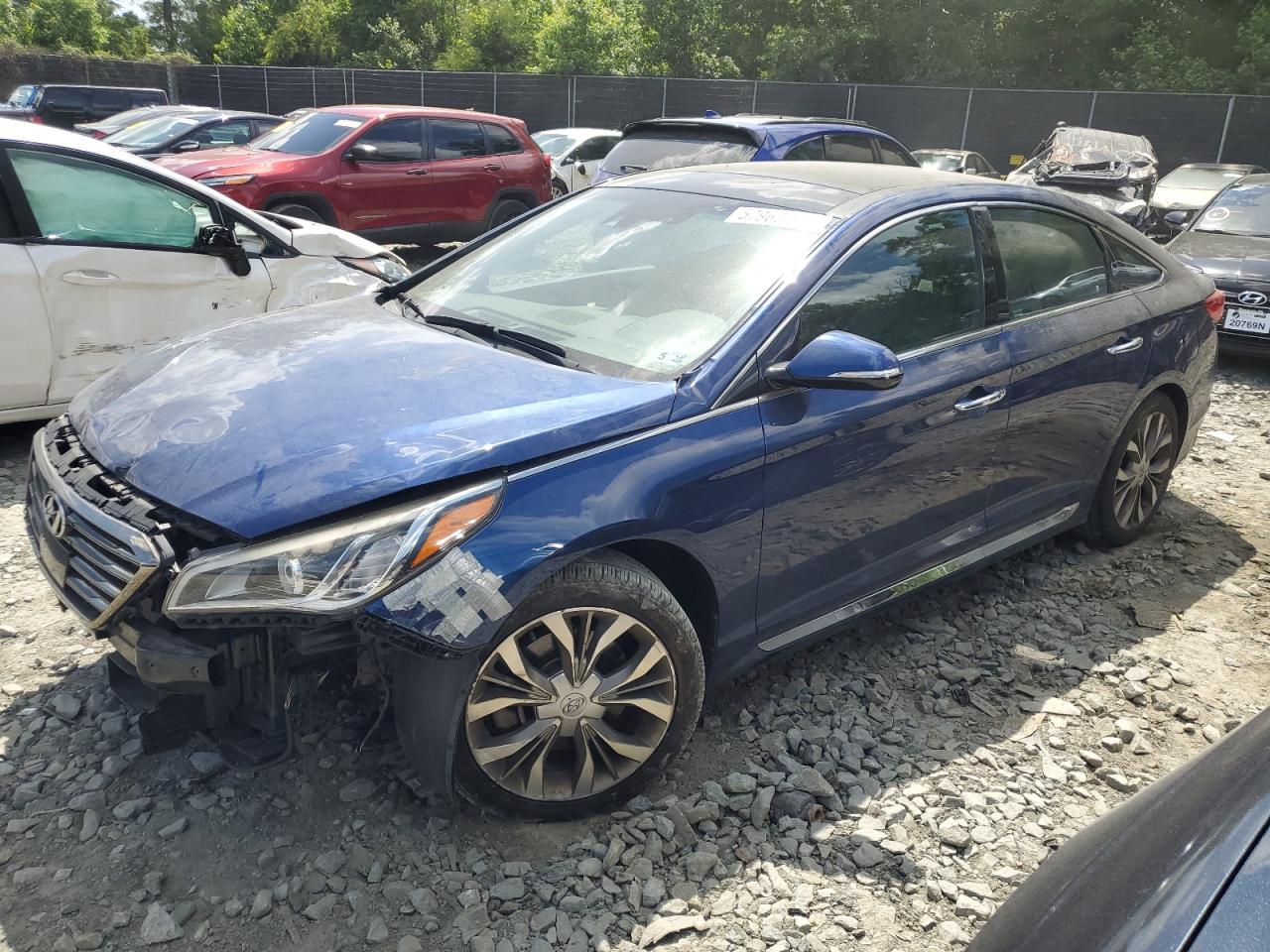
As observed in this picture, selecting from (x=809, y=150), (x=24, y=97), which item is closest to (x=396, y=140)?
Result: (x=809, y=150)

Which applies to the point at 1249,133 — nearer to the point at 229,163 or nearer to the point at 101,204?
the point at 229,163

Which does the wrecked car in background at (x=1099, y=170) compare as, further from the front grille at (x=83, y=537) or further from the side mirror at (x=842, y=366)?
the front grille at (x=83, y=537)

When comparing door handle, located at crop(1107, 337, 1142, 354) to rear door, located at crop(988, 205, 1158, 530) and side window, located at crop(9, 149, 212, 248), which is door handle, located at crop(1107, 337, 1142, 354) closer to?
rear door, located at crop(988, 205, 1158, 530)

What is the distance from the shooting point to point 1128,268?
4.20 m

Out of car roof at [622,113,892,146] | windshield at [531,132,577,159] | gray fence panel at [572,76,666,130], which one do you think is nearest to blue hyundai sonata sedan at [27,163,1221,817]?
car roof at [622,113,892,146]

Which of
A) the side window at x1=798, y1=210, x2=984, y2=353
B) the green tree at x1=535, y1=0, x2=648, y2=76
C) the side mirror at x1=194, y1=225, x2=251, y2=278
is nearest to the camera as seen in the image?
the side window at x1=798, y1=210, x2=984, y2=353

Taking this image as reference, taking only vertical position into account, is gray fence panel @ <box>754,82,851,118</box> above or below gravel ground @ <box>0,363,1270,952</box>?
above

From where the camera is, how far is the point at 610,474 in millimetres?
2533

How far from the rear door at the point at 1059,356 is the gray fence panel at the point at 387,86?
82.9 ft

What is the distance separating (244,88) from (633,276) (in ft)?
95.9

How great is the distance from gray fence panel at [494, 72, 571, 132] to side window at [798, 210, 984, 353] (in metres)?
24.0

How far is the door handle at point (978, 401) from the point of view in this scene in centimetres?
333

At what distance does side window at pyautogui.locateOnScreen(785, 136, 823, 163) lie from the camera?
807cm

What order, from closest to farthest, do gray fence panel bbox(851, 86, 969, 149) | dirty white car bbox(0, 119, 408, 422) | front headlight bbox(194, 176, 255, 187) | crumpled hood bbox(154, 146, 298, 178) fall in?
dirty white car bbox(0, 119, 408, 422)
front headlight bbox(194, 176, 255, 187)
crumpled hood bbox(154, 146, 298, 178)
gray fence panel bbox(851, 86, 969, 149)
